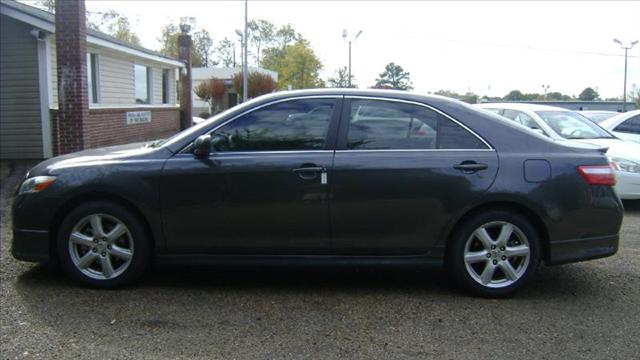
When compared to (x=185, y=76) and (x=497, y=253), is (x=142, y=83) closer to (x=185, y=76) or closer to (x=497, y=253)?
(x=185, y=76)

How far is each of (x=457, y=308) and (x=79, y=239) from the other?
2918 millimetres

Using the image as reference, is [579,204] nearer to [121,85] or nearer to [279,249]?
[279,249]

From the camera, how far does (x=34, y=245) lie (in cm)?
473

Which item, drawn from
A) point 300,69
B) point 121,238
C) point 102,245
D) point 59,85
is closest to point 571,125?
point 121,238

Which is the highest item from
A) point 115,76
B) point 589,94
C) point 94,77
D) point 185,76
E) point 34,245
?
point 589,94

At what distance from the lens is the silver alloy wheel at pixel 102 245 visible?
4680mm

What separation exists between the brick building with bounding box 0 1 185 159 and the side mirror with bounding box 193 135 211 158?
25.1 feet

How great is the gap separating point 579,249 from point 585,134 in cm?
534

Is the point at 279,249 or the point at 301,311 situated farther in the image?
the point at 279,249

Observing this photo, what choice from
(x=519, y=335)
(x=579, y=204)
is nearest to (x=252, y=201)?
(x=519, y=335)

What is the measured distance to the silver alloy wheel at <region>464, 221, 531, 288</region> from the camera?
4633mm

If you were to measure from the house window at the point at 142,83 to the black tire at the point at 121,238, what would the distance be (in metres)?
15.6

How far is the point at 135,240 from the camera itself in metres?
4.66

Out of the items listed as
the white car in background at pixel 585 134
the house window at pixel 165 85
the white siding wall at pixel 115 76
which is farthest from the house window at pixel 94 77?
the white car in background at pixel 585 134
